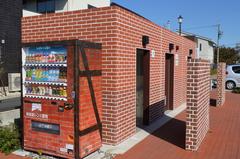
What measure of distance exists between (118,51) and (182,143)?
8.26ft

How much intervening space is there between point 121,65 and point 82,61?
140cm

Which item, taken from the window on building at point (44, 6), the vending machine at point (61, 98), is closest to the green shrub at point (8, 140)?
the vending machine at point (61, 98)

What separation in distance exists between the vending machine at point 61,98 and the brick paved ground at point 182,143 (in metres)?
0.94

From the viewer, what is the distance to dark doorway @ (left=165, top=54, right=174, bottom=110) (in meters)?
11.0

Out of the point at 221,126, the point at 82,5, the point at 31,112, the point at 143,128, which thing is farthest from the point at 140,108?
the point at 82,5

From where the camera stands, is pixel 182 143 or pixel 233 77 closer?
pixel 182 143

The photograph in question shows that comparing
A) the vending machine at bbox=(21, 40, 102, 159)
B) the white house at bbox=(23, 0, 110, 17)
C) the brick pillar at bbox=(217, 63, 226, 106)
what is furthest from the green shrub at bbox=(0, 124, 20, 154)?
the white house at bbox=(23, 0, 110, 17)

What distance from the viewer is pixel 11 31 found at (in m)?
16.4

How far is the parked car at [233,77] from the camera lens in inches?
806

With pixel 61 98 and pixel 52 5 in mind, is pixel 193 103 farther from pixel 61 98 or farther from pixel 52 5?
pixel 52 5

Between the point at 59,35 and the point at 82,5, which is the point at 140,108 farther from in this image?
the point at 82,5

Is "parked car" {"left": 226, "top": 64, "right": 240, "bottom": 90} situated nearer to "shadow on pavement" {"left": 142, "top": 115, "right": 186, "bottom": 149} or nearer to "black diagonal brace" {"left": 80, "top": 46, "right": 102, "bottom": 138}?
"shadow on pavement" {"left": 142, "top": 115, "right": 186, "bottom": 149}

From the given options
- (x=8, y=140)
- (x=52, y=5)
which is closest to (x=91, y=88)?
(x=8, y=140)

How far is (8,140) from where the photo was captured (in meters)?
6.34
